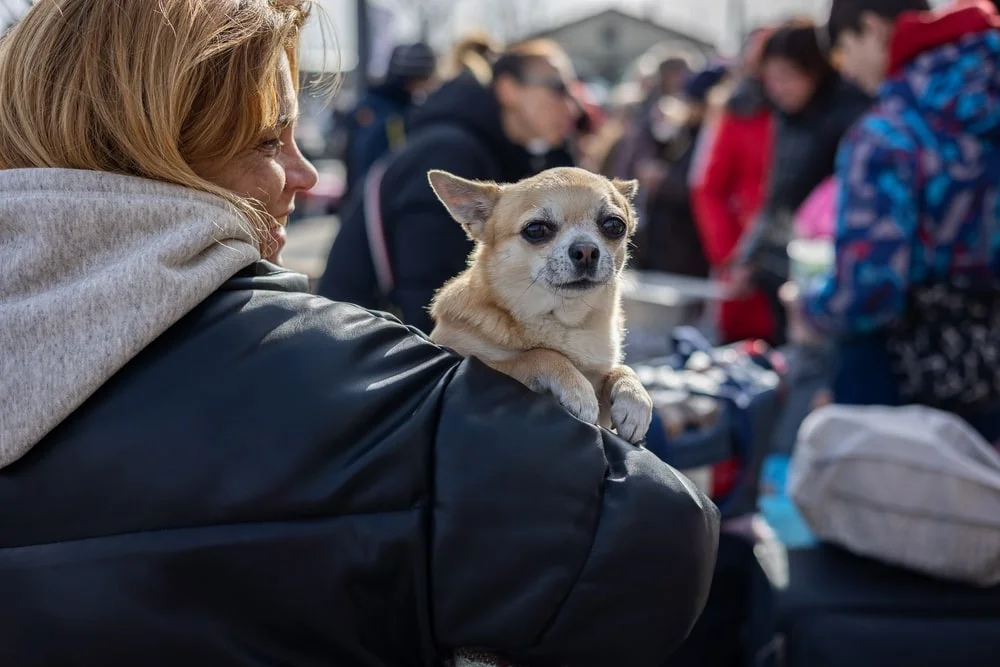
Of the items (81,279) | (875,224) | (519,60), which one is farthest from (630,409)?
(519,60)

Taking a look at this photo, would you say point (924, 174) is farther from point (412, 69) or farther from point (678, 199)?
point (412, 69)

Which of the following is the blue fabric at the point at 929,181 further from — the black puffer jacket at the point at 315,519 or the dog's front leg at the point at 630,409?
the black puffer jacket at the point at 315,519

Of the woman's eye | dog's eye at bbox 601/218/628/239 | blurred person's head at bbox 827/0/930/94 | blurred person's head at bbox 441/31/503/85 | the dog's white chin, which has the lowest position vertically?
the dog's white chin

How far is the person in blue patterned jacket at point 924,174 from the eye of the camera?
2916 millimetres

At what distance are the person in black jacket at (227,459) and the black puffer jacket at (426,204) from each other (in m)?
1.55

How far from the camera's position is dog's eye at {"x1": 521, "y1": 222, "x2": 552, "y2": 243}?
7.01ft

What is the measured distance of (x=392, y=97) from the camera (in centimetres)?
606

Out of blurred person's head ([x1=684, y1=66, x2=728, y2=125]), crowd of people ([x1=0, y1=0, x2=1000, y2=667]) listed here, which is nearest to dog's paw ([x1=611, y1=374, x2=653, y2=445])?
crowd of people ([x1=0, y1=0, x2=1000, y2=667])

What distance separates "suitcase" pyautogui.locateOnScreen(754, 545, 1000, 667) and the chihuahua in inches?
42.0

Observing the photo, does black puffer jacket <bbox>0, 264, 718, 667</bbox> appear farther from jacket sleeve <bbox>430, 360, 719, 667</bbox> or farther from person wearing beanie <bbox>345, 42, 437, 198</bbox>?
person wearing beanie <bbox>345, 42, 437, 198</bbox>

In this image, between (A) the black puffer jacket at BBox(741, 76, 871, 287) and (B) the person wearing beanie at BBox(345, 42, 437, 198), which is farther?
(B) the person wearing beanie at BBox(345, 42, 437, 198)

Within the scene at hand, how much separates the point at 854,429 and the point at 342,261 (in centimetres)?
178

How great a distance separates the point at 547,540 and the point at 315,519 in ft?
0.98

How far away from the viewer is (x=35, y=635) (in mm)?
1113
